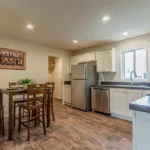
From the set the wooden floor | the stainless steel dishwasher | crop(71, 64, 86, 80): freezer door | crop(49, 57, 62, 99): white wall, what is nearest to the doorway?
crop(49, 57, 62, 99): white wall

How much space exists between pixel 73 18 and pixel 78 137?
2.46 m

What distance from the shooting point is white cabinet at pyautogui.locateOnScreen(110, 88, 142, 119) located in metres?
3.17

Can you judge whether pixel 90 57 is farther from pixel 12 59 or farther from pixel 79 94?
pixel 12 59

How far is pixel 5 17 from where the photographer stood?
8.55 feet

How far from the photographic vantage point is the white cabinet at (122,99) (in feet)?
10.4

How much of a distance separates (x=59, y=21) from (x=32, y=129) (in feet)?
8.23

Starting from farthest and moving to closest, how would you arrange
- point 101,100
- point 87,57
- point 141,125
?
point 87,57 → point 101,100 → point 141,125

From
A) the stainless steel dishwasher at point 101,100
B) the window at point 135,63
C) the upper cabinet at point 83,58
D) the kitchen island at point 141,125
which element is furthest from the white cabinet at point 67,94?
the kitchen island at point 141,125

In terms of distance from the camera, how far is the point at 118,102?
347 cm

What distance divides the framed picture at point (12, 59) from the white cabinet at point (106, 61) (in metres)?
2.63

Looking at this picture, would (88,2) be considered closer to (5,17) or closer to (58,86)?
(5,17)

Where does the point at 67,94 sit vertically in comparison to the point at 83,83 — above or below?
below

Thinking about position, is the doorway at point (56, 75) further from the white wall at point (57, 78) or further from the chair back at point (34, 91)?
the chair back at point (34, 91)

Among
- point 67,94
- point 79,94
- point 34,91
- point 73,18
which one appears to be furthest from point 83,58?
point 34,91
